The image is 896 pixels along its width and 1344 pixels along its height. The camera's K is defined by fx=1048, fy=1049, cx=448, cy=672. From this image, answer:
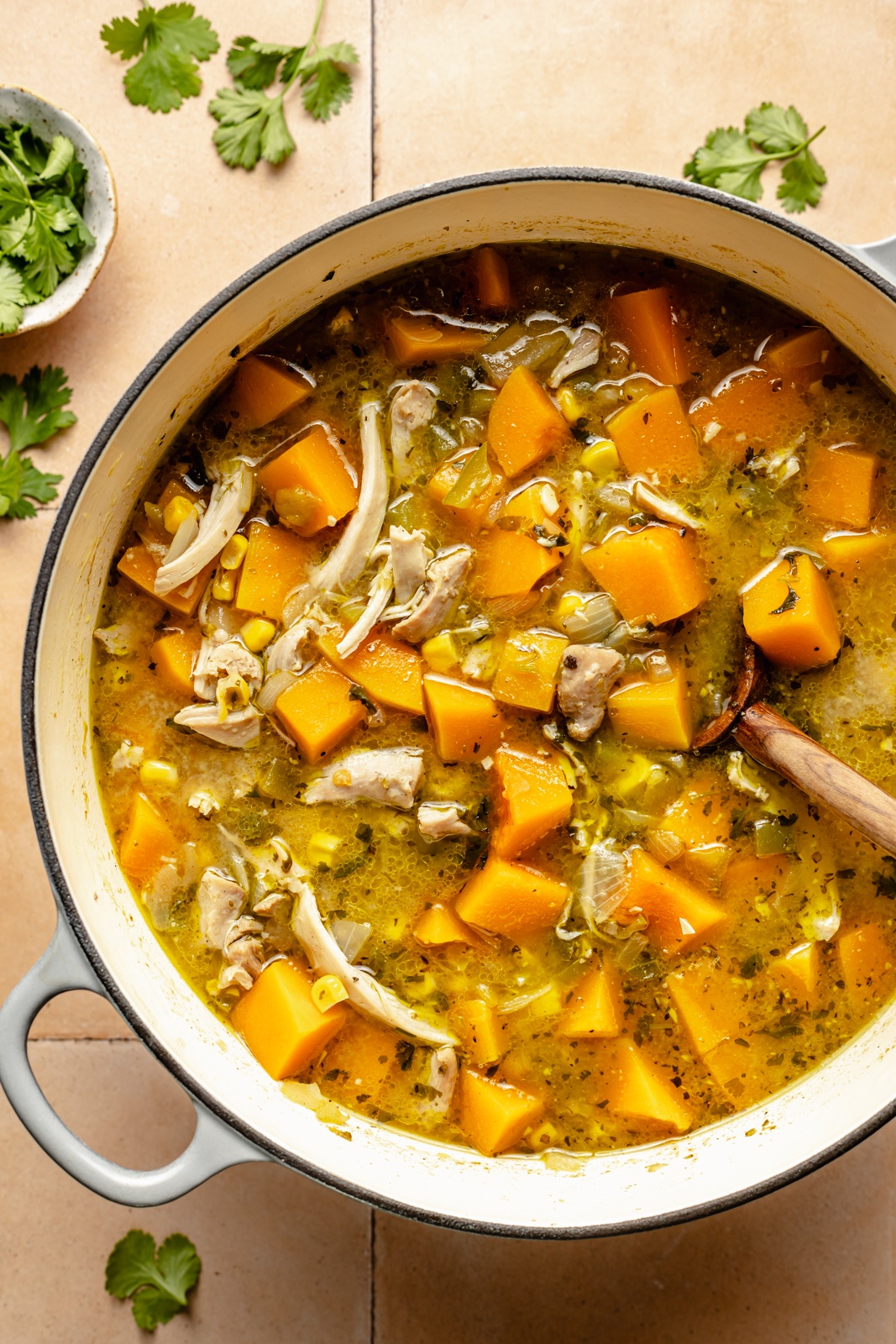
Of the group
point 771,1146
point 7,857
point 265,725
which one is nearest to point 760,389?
point 265,725

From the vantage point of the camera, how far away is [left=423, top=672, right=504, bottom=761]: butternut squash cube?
2463 mm

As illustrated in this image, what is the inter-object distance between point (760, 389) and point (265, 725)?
1439mm

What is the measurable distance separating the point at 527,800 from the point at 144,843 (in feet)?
3.07

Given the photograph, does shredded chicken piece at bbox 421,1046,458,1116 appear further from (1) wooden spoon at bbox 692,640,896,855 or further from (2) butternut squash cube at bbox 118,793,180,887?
(1) wooden spoon at bbox 692,640,896,855

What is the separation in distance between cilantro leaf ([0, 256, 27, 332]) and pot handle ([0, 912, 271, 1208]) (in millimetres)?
1448

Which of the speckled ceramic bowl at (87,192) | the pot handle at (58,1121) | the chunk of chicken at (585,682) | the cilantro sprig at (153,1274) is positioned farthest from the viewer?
the cilantro sprig at (153,1274)

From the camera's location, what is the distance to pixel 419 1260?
9.10 feet

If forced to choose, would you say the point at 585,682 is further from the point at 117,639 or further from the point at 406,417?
the point at 117,639

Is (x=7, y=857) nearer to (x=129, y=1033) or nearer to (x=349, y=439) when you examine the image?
(x=129, y=1033)

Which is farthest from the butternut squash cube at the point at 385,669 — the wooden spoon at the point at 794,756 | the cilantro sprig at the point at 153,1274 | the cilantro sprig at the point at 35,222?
the cilantro sprig at the point at 153,1274

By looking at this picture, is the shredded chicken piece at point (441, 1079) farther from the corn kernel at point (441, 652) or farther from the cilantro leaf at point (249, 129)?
the cilantro leaf at point (249, 129)

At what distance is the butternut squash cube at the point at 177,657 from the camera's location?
8.27ft

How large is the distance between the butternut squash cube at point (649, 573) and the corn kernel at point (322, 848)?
2.90 feet

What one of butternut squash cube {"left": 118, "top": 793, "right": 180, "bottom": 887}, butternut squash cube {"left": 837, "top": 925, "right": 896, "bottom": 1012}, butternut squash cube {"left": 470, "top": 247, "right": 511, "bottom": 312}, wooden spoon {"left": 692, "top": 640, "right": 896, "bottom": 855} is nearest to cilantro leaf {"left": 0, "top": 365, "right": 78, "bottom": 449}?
butternut squash cube {"left": 118, "top": 793, "right": 180, "bottom": 887}
